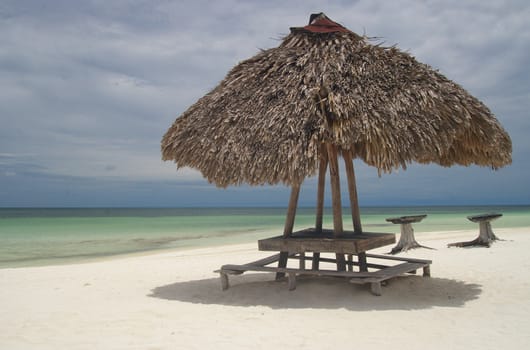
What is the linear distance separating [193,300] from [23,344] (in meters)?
2.20

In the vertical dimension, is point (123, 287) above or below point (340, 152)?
below

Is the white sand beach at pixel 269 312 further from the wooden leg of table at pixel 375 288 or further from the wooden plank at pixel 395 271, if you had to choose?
the wooden plank at pixel 395 271

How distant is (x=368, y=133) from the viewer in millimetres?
5078

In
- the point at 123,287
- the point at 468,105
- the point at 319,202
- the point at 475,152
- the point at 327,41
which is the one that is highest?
the point at 327,41

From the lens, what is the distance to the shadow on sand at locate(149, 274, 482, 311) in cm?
552

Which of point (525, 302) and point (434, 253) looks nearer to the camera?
point (525, 302)

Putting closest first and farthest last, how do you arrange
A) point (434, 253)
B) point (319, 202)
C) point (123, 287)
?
point (319, 202)
point (123, 287)
point (434, 253)

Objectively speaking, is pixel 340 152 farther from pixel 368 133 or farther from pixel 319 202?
pixel 368 133

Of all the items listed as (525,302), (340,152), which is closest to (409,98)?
(340,152)

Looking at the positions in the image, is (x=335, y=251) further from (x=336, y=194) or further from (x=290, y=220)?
(x=290, y=220)

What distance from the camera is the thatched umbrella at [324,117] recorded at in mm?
5184

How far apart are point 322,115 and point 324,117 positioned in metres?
0.03

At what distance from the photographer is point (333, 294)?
589cm

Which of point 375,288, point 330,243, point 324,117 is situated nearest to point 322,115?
point 324,117
